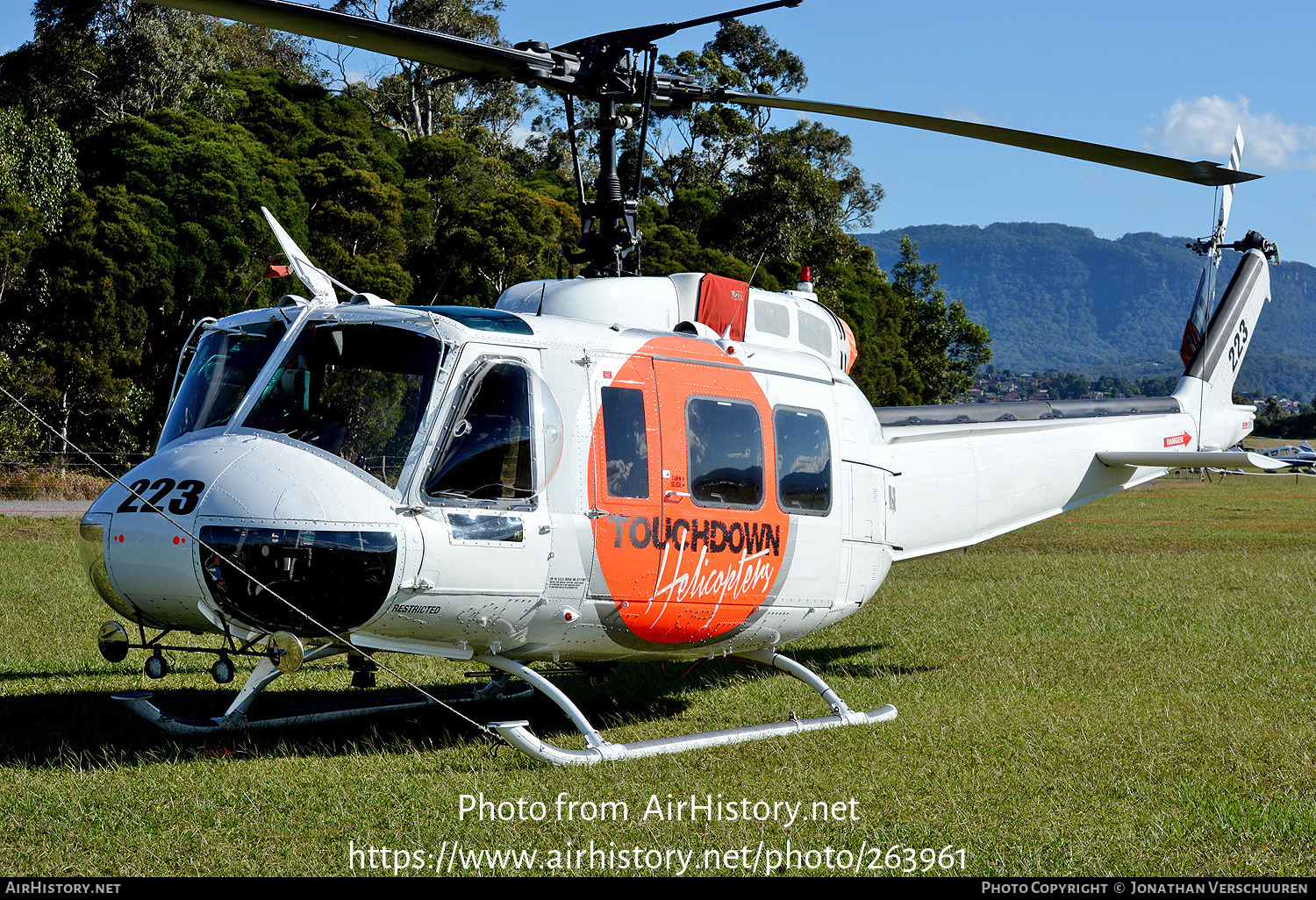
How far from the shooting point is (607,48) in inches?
295

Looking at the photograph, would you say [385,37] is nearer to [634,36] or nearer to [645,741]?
[634,36]

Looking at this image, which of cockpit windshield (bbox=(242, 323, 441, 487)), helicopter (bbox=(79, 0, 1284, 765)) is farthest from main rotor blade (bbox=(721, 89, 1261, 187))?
cockpit windshield (bbox=(242, 323, 441, 487))

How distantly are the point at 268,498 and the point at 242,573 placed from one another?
0.40 meters

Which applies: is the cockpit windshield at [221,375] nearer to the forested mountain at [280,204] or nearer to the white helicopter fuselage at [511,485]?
the white helicopter fuselage at [511,485]

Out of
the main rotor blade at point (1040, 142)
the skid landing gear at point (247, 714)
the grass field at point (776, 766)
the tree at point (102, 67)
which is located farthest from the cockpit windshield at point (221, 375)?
the tree at point (102, 67)

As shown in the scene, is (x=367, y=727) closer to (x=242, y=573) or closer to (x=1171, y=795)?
(x=242, y=573)

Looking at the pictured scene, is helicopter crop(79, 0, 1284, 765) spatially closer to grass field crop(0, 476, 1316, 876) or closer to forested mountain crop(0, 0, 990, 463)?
grass field crop(0, 476, 1316, 876)

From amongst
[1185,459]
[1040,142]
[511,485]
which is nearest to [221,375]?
[511,485]

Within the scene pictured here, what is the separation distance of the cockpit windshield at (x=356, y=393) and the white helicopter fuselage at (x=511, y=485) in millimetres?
11

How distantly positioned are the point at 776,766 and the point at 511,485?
239cm

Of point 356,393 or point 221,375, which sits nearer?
point 356,393

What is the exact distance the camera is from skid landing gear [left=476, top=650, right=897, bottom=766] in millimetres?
6594

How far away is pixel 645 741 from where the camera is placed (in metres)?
7.27
